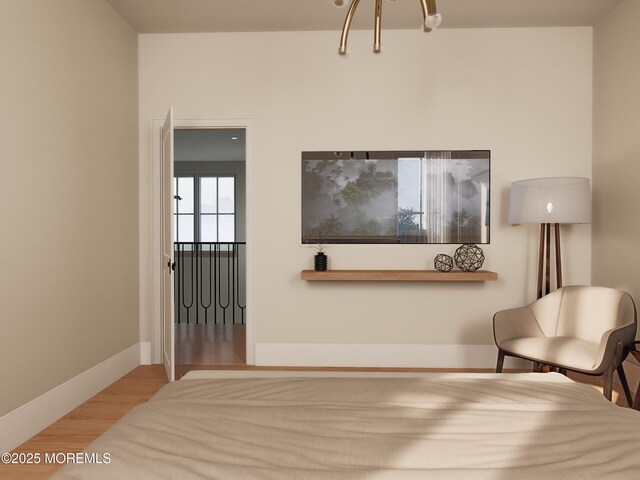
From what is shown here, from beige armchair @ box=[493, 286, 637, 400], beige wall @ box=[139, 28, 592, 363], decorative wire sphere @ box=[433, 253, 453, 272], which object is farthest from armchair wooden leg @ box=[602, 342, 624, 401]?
decorative wire sphere @ box=[433, 253, 453, 272]

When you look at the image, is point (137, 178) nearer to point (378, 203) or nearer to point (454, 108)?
point (378, 203)

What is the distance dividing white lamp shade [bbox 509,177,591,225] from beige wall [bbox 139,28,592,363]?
62 centimetres

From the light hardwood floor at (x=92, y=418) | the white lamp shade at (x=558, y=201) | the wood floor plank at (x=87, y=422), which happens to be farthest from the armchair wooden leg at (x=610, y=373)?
the wood floor plank at (x=87, y=422)

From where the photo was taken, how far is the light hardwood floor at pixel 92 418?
7.75ft

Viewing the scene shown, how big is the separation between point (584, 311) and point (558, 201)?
2.62 feet

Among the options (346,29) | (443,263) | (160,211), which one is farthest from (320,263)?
(346,29)

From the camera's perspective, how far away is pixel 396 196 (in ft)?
14.0

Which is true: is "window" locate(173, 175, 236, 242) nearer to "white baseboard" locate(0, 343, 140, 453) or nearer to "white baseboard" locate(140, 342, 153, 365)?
"white baseboard" locate(140, 342, 153, 365)

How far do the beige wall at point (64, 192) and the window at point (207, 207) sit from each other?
218 inches

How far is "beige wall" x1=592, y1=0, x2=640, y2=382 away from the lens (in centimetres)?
358

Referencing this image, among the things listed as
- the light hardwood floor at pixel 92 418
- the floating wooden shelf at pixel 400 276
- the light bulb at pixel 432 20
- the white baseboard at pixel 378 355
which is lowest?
the light hardwood floor at pixel 92 418

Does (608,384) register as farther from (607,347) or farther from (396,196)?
(396,196)

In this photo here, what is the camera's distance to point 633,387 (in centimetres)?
356

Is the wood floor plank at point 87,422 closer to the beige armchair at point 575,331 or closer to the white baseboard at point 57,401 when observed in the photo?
the white baseboard at point 57,401
